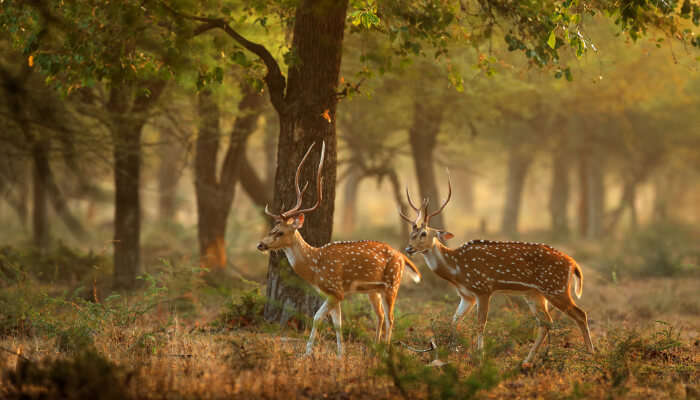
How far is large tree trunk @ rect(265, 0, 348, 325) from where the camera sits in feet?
28.4

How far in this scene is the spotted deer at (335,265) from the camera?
7613 millimetres

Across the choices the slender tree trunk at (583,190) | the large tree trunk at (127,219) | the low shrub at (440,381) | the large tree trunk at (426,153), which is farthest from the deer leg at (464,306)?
the slender tree trunk at (583,190)

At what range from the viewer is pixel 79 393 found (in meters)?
4.95

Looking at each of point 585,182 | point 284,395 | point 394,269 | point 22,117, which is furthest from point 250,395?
point 585,182

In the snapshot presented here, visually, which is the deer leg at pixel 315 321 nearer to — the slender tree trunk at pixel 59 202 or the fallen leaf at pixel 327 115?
the fallen leaf at pixel 327 115

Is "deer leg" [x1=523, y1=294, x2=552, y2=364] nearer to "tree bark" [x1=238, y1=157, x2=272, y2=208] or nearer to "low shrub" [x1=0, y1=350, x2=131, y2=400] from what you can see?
"low shrub" [x1=0, y1=350, x2=131, y2=400]

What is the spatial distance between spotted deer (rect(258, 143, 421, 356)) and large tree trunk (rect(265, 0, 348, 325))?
2.94 ft

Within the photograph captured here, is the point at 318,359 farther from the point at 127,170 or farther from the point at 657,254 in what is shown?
the point at 657,254

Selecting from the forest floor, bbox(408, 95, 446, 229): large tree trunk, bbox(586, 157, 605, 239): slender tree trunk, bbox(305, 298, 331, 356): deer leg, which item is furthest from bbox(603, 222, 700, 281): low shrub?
bbox(305, 298, 331, 356): deer leg

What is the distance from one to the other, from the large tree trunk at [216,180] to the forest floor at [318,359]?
376cm

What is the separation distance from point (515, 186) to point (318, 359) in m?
22.4

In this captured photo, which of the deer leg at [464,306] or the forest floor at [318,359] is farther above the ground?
the deer leg at [464,306]

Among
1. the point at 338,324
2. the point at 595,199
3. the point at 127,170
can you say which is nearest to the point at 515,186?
the point at 595,199

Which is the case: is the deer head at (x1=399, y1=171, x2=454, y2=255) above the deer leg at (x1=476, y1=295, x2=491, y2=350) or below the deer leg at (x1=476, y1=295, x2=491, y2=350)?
above
